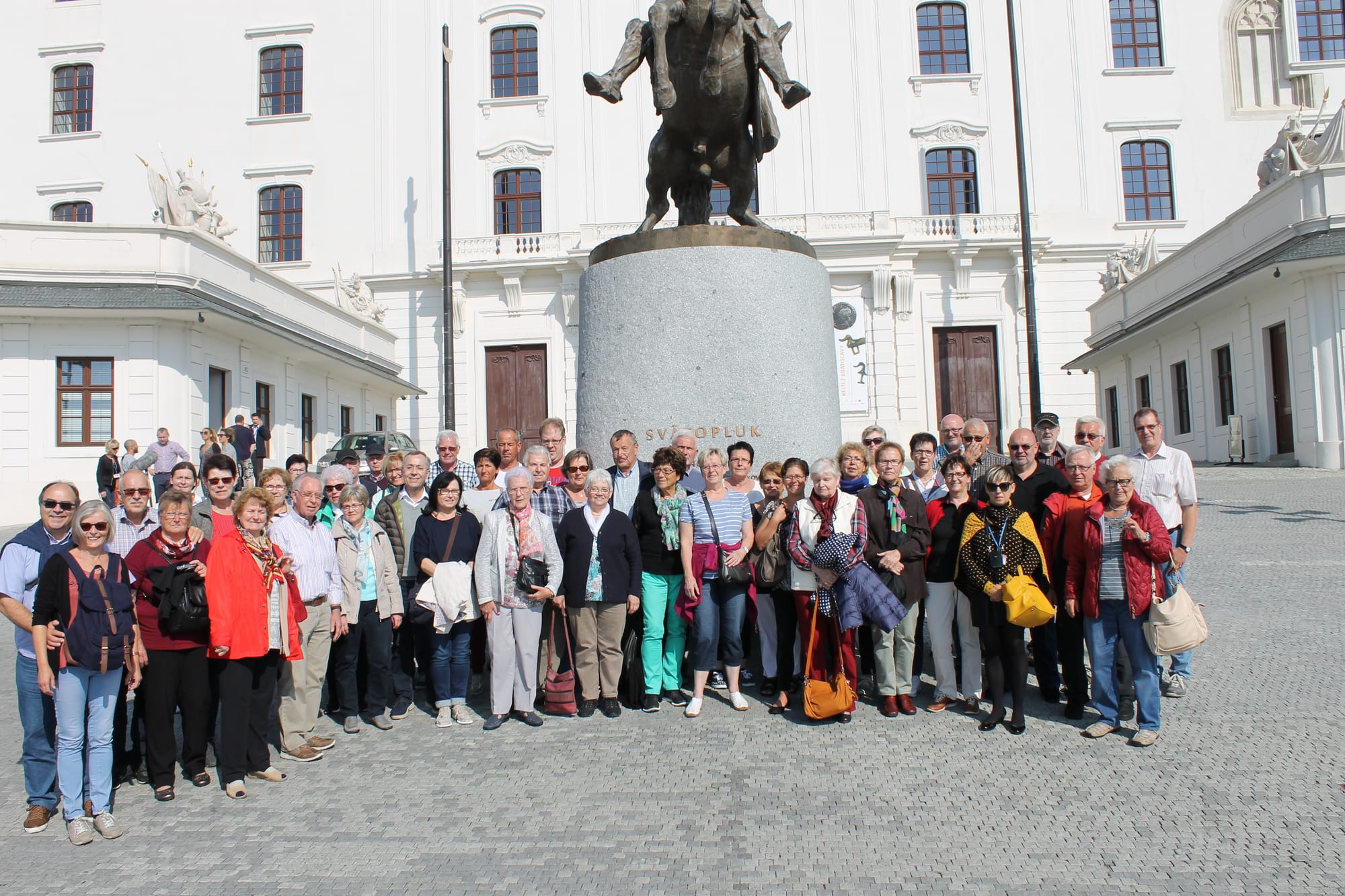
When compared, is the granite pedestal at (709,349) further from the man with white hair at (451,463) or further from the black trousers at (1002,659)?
the black trousers at (1002,659)

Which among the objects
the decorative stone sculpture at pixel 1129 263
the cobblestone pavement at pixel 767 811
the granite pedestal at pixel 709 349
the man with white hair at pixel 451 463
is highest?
the decorative stone sculpture at pixel 1129 263

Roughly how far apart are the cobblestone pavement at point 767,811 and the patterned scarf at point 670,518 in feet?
3.37

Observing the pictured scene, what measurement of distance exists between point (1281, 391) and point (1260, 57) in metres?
16.9

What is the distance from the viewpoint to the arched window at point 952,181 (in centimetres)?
3341

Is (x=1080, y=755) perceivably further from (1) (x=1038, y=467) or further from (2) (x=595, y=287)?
(2) (x=595, y=287)

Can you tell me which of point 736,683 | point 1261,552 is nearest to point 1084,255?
point 1261,552

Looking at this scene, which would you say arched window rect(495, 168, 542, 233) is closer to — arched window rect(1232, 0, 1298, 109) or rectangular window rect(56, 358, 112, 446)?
rectangular window rect(56, 358, 112, 446)

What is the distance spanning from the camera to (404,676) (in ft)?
23.1

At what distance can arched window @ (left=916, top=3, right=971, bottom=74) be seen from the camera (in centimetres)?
3375

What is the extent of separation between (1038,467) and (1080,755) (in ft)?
6.45

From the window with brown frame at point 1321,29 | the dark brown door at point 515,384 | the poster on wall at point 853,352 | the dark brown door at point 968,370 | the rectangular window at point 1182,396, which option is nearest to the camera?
the rectangular window at point 1182,396

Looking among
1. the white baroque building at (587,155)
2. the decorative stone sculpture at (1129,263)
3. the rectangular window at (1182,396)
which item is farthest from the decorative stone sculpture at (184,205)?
the decorative stone sculpture at (1129,263)

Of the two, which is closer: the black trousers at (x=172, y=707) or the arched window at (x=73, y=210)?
the black trousers at (x=172, y=707)

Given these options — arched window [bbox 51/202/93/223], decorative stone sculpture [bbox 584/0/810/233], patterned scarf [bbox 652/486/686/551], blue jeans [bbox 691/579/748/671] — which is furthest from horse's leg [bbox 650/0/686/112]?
arched window [bbox 51/202/93/223]
